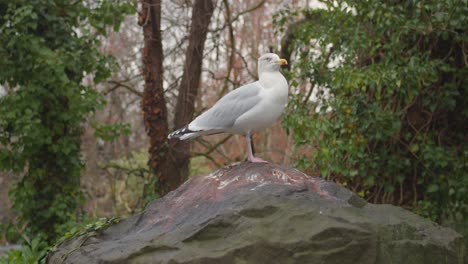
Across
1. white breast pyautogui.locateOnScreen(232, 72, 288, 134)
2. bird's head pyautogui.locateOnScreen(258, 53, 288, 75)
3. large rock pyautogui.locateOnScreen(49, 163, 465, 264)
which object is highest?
bird's head pyautogui.locateOnScreen(258, 53, 288, 75)

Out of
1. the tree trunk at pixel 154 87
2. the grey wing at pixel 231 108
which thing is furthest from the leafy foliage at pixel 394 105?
the tree trunk at pixel 154 87

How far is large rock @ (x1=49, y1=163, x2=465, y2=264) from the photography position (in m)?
3.35

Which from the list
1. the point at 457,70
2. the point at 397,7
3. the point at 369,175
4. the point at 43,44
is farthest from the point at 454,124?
the point at 43,44

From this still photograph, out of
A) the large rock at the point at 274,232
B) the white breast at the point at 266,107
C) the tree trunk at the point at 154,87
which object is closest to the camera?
the large rock at the point at 274,232

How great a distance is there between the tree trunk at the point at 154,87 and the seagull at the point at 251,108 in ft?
10.2

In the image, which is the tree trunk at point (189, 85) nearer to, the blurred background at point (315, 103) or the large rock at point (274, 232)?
the blurred background at point (315, 103)

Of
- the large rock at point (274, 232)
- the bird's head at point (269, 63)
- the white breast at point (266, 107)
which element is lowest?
the large rock at point (274, 232)

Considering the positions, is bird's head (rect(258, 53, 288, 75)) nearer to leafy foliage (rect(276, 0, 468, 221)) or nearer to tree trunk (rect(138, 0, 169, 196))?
leafy foliage (rect(276, 0, 468, 221))

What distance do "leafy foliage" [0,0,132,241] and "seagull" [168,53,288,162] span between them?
2724 millimetres

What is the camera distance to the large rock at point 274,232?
11.0 ft

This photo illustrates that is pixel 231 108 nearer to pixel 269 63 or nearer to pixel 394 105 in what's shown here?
pixel 269 63

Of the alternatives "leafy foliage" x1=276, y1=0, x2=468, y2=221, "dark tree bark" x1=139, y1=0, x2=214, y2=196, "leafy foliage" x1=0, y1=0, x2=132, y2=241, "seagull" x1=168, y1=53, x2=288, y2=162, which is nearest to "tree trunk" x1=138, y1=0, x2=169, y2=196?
"dark tree bark" x1=139, y1=0, x2=214, y2=196

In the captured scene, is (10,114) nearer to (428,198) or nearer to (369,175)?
(369,175)

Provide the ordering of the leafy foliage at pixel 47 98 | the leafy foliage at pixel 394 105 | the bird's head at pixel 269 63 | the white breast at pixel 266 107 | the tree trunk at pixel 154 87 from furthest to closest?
the tree trunk at pixel 154 87, the leafy foliage at pixel 47 98, the leafy foliage at pixel 394 105, the bird's head at pixel 269 63, the white breast at pixel 266 107
